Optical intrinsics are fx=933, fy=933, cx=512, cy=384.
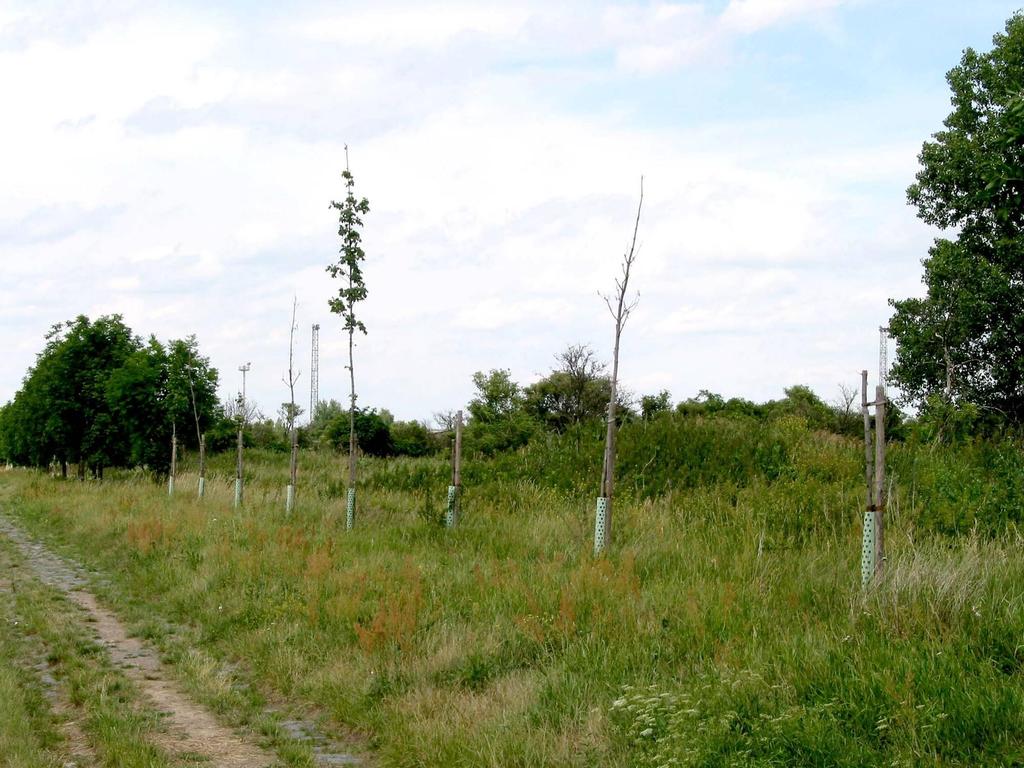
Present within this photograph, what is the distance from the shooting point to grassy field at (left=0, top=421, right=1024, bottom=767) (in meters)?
5.44

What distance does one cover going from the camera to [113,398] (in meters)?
37.4

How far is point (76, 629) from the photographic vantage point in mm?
10977

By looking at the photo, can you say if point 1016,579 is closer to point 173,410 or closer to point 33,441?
point 173,410

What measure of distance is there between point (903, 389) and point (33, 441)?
41.7m

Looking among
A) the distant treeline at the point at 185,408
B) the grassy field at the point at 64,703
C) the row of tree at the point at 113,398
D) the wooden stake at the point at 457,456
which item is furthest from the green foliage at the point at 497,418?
the grassy field at the point at 64,703

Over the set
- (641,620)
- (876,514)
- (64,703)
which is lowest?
(64,703)

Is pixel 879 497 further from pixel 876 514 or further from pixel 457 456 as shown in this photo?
pixel 457 456

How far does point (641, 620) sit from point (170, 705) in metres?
4.08

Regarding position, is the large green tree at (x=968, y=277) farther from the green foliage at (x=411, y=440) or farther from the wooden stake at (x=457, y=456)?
the green foliage at (x=411, y=440)

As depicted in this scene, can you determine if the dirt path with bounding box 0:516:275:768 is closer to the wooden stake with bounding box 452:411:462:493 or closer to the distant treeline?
the wooden stake with bounding box 452:411:462:493

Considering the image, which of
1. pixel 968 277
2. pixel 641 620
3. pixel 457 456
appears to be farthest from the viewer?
pixel 968 277

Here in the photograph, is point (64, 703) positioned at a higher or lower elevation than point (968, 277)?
lower

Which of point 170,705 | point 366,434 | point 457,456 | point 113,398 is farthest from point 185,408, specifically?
point 170,705

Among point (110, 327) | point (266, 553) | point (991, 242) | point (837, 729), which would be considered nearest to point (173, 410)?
point (110, 327)
